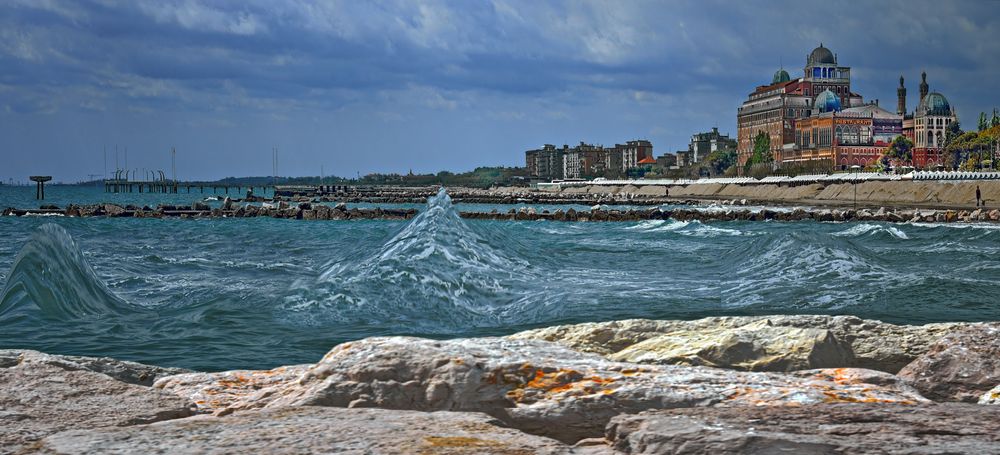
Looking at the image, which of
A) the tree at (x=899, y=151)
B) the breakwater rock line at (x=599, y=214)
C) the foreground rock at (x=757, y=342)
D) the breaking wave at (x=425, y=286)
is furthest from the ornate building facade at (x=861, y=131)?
the foreground rock at (x=757, y=342)

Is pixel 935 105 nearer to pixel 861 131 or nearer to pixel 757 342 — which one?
pixel 861 131

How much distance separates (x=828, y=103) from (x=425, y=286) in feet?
598

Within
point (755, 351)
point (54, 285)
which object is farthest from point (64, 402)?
point (54, 285)

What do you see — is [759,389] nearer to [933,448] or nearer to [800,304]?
[933,448]

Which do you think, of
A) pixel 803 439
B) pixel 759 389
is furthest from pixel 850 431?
pixel 759 389

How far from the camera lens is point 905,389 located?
17.9 ft

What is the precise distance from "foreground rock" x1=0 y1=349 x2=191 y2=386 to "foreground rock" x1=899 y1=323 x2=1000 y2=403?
4878mm

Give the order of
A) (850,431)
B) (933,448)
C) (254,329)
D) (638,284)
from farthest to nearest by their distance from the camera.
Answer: (638,284)
(254,329)
(850,431)
(933,448)

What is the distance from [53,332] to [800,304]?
10.7 meters

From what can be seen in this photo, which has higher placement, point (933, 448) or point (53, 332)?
point (933, 448)

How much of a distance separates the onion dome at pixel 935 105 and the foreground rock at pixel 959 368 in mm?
190303

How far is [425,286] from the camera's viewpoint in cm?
1536

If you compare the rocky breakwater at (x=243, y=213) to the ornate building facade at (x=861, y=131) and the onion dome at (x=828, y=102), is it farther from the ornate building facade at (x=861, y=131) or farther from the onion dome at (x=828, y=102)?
the onion dome at (x=828, y=102)

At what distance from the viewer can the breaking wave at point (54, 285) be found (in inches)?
561
